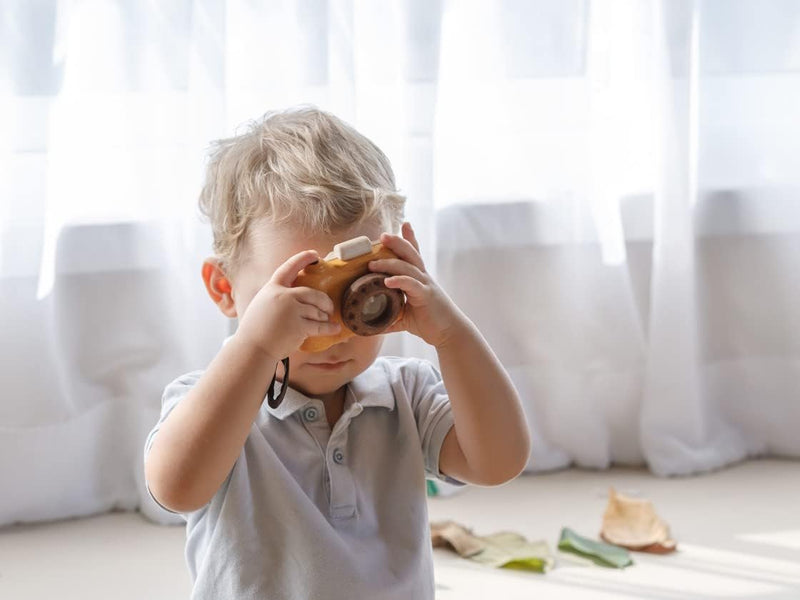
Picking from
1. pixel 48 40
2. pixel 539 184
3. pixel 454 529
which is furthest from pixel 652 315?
pixel 48 40

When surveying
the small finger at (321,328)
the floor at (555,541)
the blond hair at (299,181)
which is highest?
the blond hair at (299,181)

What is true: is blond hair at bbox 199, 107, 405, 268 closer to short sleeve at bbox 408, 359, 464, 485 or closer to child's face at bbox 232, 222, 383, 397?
child's face at bbox 232, 222, 383, 397

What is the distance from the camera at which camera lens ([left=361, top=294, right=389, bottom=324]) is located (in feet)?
2.59

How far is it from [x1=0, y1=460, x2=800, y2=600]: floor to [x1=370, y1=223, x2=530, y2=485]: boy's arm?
0.37m

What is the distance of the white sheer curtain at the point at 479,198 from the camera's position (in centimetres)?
137

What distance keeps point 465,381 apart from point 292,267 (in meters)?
0.17

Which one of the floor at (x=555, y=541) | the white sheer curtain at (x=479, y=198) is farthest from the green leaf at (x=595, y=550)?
the white sheer curtain at (x=479, y=198)

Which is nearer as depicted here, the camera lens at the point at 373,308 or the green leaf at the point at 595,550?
the camera lens at the point at 373,308

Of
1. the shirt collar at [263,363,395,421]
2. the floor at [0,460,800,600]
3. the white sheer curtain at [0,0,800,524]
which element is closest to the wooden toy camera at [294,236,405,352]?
the shirt collar at [263,363,395,421]

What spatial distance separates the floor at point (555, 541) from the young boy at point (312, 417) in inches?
14.2

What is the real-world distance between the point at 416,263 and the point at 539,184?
28.9 inches

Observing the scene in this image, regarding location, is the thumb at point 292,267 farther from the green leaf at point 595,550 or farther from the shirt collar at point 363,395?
the green leaf at point 595,550

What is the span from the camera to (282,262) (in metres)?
0.86

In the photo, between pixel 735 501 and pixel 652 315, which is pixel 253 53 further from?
pixel 735 501
